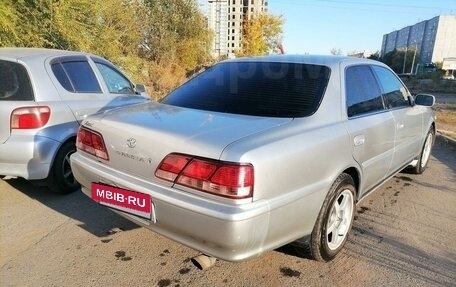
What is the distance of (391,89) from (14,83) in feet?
12.9

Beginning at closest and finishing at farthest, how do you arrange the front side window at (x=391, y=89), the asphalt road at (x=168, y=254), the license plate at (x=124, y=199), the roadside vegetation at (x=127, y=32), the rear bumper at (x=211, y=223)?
1. the rear bumper at (x=211, y=223)
2. the license plate at (x=124, y=199)
3. the asphalt road at (x=168, y=254)
4. the front side window at (x=391, y=89)
5. the roadside vegetation at (x=127, y=32)

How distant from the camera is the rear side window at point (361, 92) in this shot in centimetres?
315

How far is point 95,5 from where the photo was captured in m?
9.53

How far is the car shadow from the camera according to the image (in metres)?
3.40

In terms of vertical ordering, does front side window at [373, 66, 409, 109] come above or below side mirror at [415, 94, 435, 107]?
above

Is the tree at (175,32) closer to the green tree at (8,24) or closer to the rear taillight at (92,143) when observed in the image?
the green tree at (8,24)

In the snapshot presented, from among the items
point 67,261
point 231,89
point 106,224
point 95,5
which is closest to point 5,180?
point 106,224

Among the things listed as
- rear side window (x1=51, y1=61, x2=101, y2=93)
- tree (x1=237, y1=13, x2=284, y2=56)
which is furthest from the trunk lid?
tree (x1=237, y1=13, x2=284, y2=56)

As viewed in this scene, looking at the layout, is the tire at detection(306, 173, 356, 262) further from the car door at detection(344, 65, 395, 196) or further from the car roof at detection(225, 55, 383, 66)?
the car roof at detection(225, 55, 383, 66)

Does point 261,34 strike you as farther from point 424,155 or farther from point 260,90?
point 260,90

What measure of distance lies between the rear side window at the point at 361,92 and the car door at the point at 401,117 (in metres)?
0.22

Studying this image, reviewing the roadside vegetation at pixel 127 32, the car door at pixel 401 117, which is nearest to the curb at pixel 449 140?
the car door at pixel 401 117

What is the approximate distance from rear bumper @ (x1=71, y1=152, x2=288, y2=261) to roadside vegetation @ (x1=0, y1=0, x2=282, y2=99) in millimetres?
6405

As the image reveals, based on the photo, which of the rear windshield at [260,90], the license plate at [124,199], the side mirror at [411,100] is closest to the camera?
the license plate at [124,199]
